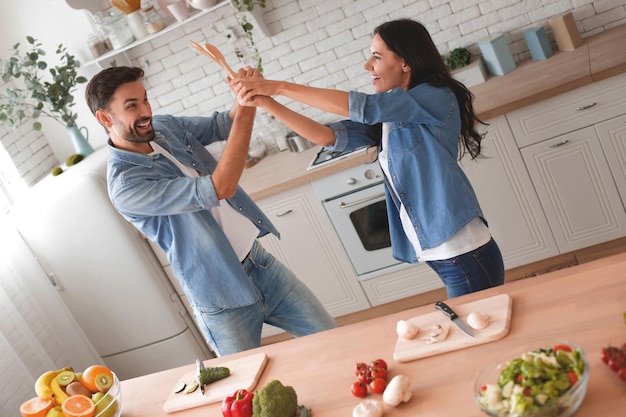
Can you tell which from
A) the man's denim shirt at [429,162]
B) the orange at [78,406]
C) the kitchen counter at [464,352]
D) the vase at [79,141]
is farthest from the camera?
the vase at [79,141]

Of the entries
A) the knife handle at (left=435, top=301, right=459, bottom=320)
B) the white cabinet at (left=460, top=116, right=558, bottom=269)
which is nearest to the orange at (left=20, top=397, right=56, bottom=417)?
the knife handle at (left=435, top=301, right=459, bottom=320)

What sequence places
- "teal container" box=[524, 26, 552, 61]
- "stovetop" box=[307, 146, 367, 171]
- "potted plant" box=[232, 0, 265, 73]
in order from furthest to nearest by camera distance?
"potted plant" box=[232, 0, 265, 73]
"teal container" box=[524, 26, 552, 61]
"stovetop" box=[307, 146, 367, 171]

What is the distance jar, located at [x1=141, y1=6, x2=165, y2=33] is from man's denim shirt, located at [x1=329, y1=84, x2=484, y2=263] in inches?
87.2

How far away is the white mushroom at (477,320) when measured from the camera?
6.25 ft

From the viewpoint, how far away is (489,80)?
4145 mm

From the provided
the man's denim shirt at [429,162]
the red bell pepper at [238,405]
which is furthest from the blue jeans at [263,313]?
the red bell pepper at [238,405]

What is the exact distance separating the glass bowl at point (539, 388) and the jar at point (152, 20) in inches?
129

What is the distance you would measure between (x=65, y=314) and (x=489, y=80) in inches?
104

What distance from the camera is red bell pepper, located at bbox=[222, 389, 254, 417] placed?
191 centimetres

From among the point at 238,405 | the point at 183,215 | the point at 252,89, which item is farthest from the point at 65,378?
the point at 252,89

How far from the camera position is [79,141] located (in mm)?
4621

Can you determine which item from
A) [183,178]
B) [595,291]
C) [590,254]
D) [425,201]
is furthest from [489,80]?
[595,291]

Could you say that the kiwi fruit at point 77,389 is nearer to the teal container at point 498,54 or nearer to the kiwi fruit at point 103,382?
the kiwi fruit at point 103,382

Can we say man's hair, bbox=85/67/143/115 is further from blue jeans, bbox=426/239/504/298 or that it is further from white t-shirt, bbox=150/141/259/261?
blue jeans, bbox=426/239/504/298
